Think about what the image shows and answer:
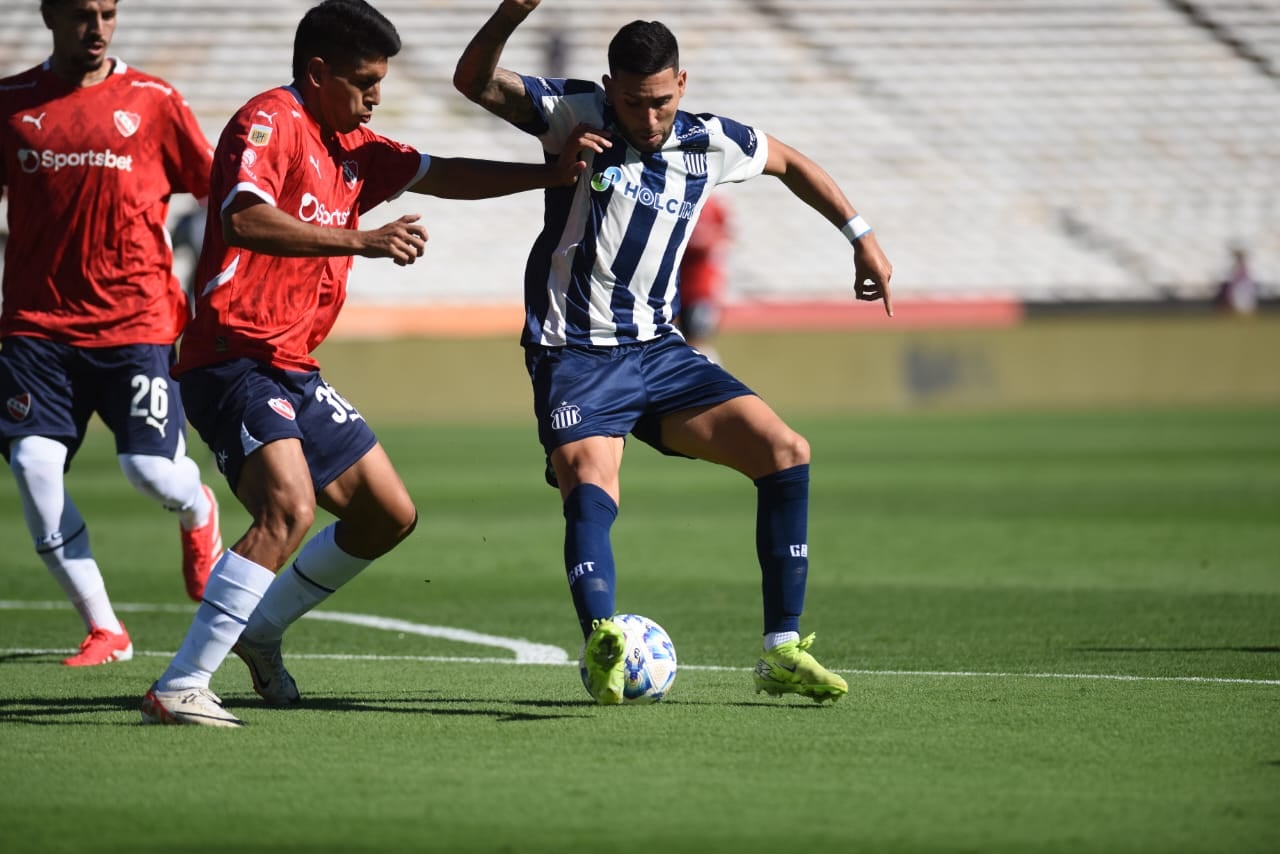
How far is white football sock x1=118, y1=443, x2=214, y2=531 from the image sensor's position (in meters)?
6.77

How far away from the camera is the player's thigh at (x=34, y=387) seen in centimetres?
656

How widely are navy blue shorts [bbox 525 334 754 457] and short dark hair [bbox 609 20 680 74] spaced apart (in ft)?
2.88

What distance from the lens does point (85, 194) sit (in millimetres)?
6625

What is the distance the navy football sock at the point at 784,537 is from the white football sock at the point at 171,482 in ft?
7.22

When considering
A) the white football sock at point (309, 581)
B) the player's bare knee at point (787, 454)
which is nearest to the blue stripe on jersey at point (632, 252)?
the player's bare knee at point (787, 454)

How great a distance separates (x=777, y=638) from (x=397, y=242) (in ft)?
5.72

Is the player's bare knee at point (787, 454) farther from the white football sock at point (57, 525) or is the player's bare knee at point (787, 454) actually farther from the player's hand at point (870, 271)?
the white football sock at point (57, 525)

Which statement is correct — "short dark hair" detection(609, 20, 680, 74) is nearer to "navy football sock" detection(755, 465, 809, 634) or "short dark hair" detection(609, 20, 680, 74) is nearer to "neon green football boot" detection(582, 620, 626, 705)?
"navy football sock" detection(755, 465, 809, 634)

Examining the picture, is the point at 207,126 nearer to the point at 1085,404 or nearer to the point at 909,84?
the point at 909,84

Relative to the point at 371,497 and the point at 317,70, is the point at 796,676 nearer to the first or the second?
the point at 371,497

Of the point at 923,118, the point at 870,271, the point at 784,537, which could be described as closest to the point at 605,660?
the point at 784,537

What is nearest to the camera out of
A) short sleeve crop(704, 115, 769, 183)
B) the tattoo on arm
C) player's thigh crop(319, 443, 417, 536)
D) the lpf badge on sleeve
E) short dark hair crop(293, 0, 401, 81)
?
the lpf badge on sleeve

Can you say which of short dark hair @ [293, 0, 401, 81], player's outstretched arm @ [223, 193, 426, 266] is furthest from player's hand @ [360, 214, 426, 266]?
short dark hair @ [293, 0, 401, 81]

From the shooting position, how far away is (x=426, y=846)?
367 cm
